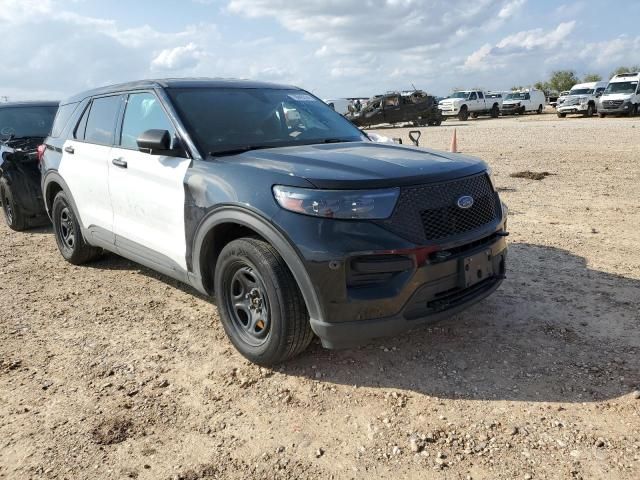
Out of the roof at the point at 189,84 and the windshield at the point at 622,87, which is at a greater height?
the windshield at the point at 622,87

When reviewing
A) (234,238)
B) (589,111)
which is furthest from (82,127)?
(589,111)

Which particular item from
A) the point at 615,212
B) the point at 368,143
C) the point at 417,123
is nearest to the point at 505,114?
the point at 417,123

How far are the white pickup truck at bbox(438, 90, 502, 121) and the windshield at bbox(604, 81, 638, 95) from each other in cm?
836

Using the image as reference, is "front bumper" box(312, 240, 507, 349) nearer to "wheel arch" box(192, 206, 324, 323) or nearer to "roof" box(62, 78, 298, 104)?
"wheel arch" box(192, 206, 324, 323)

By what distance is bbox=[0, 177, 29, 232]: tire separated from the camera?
290 inches

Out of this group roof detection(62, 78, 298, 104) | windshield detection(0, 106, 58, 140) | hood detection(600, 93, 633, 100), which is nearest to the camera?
roof detection(62, 78, 298, 104)

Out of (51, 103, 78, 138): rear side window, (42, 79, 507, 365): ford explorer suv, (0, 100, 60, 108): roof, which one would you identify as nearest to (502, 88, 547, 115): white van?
(0, 100, 60, 108): roof

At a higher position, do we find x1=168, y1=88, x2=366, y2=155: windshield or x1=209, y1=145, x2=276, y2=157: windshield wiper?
x1=168, y1=88, x2=366, y2=155: windshield

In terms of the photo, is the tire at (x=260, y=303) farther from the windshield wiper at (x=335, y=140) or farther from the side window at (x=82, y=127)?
the side window at (x=82, y=127)

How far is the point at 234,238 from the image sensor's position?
142 inches

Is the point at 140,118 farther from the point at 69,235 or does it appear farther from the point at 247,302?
the point at 69,235

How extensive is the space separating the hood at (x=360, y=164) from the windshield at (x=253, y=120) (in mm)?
266

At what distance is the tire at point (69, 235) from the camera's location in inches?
213

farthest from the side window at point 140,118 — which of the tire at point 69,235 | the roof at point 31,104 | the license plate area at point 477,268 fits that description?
the roof at point 31,104
